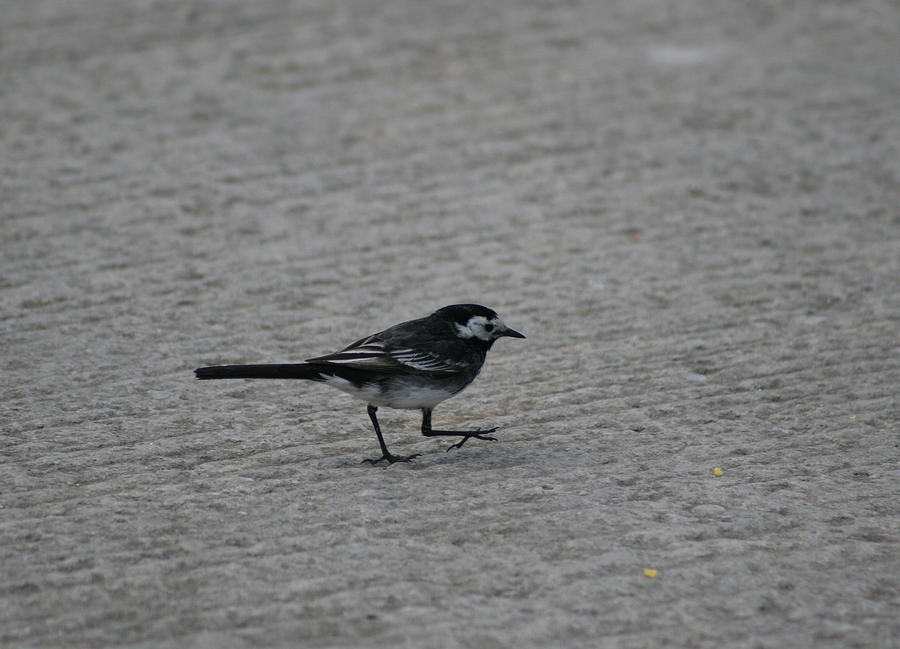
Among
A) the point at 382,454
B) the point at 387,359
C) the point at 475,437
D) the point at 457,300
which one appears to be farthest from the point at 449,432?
the point at 457,300

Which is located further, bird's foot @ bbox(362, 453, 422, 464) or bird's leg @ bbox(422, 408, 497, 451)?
bird's leg @ bbox(422, 408, 497, 451)

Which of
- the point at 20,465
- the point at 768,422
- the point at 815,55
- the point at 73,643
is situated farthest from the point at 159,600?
the point at 815,55

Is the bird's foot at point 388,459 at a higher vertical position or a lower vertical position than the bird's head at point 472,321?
lower

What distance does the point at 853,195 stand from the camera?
7.96 m

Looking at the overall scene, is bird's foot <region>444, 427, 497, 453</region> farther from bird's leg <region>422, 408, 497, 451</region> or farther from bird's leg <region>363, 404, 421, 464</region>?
bird's leg <region>363, 404, 421, 464</region>

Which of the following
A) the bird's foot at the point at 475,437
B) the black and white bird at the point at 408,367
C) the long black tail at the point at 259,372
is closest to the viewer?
the long black tail at the point at 259,372

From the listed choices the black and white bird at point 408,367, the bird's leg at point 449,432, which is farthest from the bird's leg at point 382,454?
the bird's leg at point 449,432

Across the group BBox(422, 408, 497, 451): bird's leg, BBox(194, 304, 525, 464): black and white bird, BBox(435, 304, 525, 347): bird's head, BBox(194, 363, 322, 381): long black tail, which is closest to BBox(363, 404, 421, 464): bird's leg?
BBox(194, 304, 525, 464): black and white bird

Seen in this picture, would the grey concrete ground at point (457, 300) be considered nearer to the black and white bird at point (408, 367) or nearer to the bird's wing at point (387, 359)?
the black and white bird at point (408, 367)

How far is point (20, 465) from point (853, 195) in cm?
635

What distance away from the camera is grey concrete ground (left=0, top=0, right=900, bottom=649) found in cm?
374

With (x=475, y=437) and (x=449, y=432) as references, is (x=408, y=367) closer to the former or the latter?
(x=449, y=432)

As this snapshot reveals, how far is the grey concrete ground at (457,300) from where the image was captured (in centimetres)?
374

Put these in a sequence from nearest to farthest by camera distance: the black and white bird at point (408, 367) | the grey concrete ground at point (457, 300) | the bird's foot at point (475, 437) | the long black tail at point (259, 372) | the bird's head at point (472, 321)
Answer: the grey concrete ground at point (457, 300) → the long black tail at point (259, 372) → the black and white bird at point (408, 367) → the bird's foot at point (475, 437) → the bird's head at point (472, 321)
